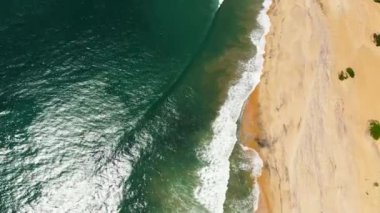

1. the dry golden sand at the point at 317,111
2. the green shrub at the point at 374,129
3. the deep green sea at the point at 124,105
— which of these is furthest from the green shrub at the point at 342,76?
the deep green sea at the point at 124,105

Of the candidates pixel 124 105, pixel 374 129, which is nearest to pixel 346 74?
pixel 374 129

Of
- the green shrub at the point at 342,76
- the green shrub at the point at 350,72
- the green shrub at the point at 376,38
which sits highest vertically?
the green shrub at the point at 376,38

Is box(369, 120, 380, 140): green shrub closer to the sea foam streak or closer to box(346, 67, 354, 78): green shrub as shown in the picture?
box(346, 67, 354, 78): green shrub

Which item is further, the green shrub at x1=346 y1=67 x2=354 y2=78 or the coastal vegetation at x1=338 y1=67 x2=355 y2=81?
the green shrub at x1=346 y1=67 x2=354 y2=78

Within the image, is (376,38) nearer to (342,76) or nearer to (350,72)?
(350,72)

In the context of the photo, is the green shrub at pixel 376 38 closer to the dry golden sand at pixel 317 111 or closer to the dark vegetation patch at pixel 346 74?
the dry golden sand at pixel 317 111

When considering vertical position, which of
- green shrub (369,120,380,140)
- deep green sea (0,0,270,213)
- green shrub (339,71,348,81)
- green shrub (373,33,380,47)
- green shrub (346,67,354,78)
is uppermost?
green shrub (373,33,380,47)

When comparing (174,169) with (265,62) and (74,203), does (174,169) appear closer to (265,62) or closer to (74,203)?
(74,203)

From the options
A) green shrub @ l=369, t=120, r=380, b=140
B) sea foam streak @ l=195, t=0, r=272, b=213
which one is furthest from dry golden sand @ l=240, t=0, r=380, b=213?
sea foam streak @ l=195, t=0, r=272, b=213
